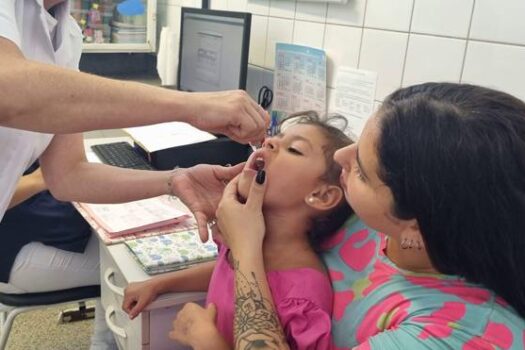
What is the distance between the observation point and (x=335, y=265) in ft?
3.70

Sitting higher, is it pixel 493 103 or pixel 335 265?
pixel 493 103

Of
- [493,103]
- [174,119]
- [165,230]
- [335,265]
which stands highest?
[493,103]

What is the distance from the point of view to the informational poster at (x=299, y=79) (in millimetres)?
1828

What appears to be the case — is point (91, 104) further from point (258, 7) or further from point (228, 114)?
point (258, 7)

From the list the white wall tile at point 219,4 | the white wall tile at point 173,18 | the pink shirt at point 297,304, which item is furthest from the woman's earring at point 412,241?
the white wall tile at point 173,18

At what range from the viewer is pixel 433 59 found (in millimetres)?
1407

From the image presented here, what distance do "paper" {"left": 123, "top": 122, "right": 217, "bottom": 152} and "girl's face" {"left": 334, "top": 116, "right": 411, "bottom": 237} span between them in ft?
3.93

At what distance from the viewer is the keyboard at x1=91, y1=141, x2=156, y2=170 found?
2.06m

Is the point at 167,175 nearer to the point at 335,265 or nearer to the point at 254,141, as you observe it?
the point at 254,141

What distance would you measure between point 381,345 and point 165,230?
94 centimetres

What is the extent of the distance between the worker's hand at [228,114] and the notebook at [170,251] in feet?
1.58

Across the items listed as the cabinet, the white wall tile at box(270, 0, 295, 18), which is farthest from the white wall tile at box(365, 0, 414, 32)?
the cabinet

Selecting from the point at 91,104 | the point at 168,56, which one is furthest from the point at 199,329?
the point at 168,56

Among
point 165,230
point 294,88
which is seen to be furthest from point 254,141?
point 294,88
